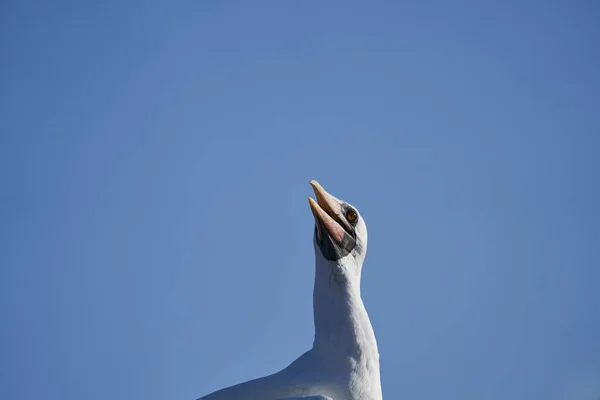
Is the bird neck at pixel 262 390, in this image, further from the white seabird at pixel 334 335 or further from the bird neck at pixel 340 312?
the bird neck at pixel 340 312

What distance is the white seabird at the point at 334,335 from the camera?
30.8ft

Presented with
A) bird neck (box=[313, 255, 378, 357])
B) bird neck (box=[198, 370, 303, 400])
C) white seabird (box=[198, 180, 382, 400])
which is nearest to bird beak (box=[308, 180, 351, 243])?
white seabird (box=[198, 180, 382, 400])

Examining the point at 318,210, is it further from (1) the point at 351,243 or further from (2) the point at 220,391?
(2) the point at 220,391

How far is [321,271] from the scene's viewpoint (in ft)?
33.3

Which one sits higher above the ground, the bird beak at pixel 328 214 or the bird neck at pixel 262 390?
the bird beak at pixel 328 214

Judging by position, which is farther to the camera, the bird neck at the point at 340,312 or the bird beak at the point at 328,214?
the bird beak at the point at 328,214

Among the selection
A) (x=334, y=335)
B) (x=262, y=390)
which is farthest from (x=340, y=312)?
(x=262, y=390)

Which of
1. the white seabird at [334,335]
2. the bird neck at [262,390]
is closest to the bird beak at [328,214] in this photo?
the white seabird at [334,335]

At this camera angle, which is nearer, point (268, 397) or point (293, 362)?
point (268, 397)

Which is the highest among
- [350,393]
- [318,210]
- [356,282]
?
[318,210]

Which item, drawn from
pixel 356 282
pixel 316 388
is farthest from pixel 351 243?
pixel 316 388

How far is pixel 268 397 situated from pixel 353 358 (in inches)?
46.4

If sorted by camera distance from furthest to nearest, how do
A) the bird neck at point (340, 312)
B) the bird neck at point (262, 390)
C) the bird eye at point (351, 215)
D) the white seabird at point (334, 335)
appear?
the bird eye at point (351, 215), the bird neck at point (340, 312), the white seabird at point (334, 335), the bird neck at point (262, 390)

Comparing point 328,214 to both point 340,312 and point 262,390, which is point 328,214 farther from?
point 262,390
